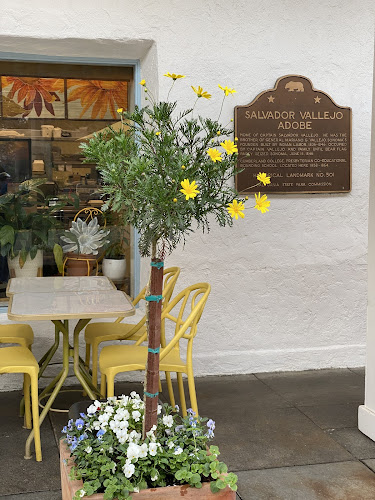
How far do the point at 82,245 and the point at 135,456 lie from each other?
2878 mm

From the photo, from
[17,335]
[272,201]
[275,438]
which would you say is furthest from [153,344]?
[272,201]

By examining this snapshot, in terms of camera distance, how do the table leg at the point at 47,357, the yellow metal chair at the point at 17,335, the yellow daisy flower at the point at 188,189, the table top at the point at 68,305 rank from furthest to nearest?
the table leg at the point at 47,357 → the yellow metal chair at the point at 17,335 → the table top at the point at 68,305 → the yellow daisy flower at the point at 188,189

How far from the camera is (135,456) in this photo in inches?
95.3

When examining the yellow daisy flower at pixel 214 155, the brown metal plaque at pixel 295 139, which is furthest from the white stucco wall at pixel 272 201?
the yellow daisy flower at pixel 214 155

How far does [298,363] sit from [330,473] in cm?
189

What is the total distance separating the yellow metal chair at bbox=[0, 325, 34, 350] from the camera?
413 cm

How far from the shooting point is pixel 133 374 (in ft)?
16.5

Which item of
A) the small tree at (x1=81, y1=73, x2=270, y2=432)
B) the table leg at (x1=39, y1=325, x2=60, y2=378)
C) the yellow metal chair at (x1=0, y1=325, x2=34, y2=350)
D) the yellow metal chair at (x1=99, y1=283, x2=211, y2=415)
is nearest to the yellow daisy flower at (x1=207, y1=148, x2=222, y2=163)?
the small tree at (x1=81, y1=73, x2=270, y2=432)

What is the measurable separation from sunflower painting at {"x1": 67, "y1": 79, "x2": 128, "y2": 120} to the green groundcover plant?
2871 millimetres

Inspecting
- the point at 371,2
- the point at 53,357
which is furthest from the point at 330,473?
the point at 371,2

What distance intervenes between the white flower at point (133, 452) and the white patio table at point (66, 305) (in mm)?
1166

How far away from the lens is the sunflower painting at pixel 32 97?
487cm

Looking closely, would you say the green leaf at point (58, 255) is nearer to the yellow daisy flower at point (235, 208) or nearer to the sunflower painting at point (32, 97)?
the sunflower painting at point (32, 97)

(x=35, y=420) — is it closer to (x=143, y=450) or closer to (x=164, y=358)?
(x=164, y=358)
